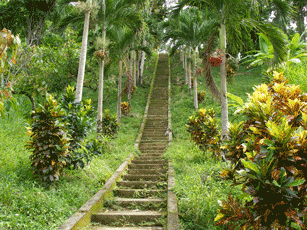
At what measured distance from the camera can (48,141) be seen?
4.39 m

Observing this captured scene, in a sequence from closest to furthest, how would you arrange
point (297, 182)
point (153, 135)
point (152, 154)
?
point (297, 182), point (152, 154), point (153, 135)

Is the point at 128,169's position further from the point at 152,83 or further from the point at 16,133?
the point at 152,83

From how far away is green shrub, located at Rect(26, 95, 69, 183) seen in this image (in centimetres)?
432

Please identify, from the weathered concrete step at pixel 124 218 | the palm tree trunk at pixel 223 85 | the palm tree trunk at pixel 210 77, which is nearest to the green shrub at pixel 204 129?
the palm tree trunk at pixel 223 85

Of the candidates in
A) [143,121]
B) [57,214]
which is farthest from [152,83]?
[57,214]

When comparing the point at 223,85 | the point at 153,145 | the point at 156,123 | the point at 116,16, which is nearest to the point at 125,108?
the point at 156,123

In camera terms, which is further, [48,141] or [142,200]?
[142,200]

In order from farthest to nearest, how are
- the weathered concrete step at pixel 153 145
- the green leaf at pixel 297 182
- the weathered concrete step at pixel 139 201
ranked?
the weathered concrete step at pixel 153 145
the weathered concrete step at pixel 139 201
the green leaf at pixel 297 182

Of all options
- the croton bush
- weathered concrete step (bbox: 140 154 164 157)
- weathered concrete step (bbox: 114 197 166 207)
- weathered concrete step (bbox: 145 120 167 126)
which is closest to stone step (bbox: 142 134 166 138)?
weathered concrete step (bbox: 145 120 167 126)

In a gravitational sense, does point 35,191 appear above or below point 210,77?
below

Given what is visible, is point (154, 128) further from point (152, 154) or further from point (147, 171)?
point (147, 171)

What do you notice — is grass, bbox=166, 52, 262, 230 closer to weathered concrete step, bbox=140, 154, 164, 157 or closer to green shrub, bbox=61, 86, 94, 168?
weathered concrete step, bbox=140, 154, 164, 157

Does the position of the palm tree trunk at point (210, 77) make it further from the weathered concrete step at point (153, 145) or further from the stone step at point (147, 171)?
the weathered concrete step at point (153, 145)

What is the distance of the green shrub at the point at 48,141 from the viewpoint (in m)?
4.32
